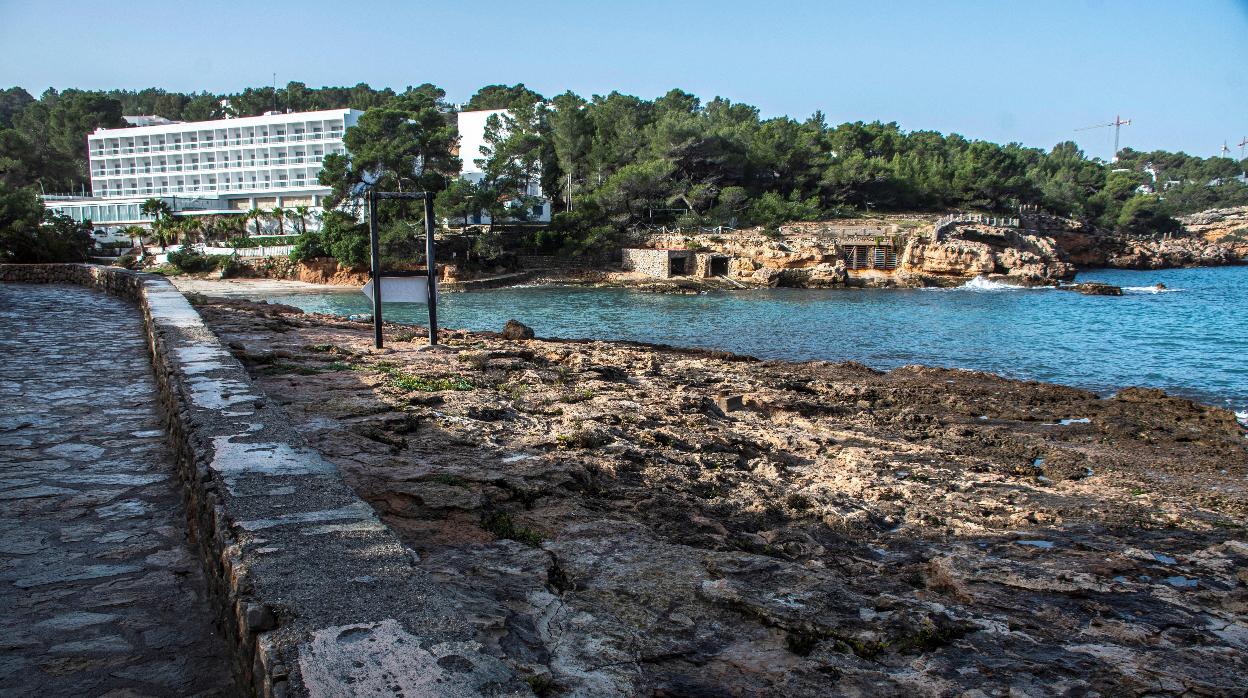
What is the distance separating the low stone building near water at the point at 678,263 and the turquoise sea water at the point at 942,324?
4984 mm

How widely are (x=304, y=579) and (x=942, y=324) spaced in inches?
1185

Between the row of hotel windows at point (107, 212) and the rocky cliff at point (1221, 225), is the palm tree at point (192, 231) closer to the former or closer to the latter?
the row of hotel windows at point (107, 212)

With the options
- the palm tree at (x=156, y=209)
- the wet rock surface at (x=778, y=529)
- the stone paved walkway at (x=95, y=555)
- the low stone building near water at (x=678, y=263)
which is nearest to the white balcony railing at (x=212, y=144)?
the palm tree at (x=156, y=209)

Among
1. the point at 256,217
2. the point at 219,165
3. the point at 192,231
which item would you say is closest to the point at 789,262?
the point at 256,217

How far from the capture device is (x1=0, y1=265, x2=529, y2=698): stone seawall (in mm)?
2383

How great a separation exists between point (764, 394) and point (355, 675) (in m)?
10.8

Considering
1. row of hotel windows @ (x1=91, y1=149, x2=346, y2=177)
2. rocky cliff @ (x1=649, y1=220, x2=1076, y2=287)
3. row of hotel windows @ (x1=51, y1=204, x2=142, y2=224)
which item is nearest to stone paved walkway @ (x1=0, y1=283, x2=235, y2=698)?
rocky cliff @ (x1=649, y1=220, x2=1076, y2=287)

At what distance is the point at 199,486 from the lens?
4109 millimetres

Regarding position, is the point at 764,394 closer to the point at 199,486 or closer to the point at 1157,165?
the point at 199,486

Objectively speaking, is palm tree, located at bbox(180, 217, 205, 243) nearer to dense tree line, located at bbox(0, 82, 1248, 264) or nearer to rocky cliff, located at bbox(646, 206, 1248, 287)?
dense tree line, located at bbox(0, 82, 1248, 264)

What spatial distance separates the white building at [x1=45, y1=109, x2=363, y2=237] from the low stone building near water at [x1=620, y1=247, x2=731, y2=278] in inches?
1005

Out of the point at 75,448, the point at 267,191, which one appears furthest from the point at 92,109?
the point at 75,448

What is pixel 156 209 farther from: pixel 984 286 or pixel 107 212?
pixel 984 286

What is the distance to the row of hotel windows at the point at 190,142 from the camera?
210 ft
